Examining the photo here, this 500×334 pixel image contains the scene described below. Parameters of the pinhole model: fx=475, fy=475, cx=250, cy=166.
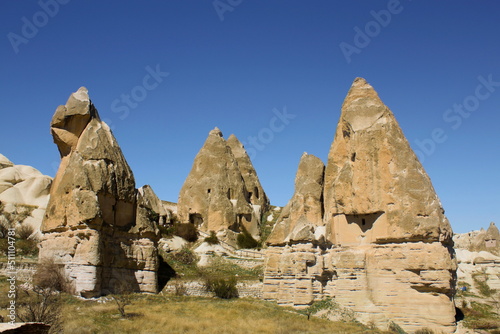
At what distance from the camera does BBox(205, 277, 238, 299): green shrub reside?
2109cm

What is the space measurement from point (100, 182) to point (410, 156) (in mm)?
11946

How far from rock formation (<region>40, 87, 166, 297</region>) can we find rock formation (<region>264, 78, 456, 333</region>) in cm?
561

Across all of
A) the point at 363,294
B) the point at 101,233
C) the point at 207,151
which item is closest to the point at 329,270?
the point at 363,294

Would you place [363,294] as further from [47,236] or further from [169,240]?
[169,240]

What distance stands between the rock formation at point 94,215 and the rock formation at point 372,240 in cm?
561

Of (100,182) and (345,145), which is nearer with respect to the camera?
(100,182)

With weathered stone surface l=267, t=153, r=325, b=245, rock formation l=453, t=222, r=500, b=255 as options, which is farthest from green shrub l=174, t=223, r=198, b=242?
rock formation l=453, t=222, r=500, b=255

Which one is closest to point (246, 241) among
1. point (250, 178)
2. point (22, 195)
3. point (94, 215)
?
point (250, 178)

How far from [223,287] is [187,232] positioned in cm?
1062

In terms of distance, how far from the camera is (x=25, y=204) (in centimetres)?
3077

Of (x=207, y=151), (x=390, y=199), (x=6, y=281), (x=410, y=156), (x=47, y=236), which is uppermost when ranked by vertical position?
(x=207, y=151)

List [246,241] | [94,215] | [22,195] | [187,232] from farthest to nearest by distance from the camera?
[246,241]
[22,195]
[187,232]
[94,215]

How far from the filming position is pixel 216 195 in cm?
3531

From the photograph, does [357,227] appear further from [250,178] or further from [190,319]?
[250,178]
